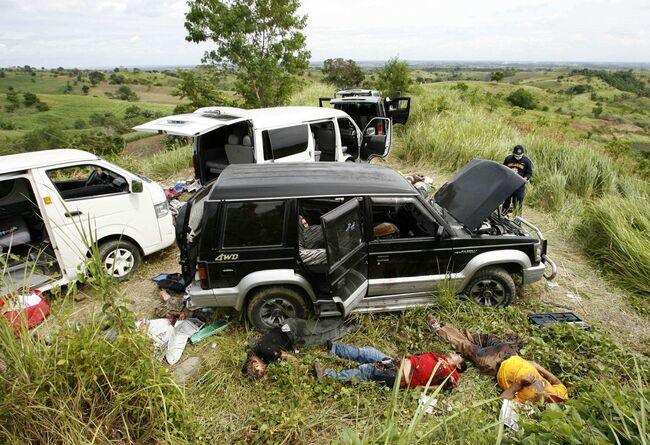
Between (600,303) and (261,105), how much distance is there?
13123mm

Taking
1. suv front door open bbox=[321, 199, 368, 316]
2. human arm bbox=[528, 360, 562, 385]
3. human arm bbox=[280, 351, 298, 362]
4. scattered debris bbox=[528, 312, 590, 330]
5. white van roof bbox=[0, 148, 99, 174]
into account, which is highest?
white van roof bbox=[0, 148, 99, 174]

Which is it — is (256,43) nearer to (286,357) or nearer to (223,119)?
(223,119)

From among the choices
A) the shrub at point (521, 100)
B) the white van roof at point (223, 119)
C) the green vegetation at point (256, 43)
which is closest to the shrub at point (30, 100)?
the green vegetation at point (256, 43)

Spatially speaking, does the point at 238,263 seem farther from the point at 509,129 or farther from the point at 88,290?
the point at 509,129

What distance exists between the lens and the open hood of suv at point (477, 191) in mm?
4637

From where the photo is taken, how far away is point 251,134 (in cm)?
656

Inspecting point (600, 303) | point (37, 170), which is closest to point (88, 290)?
point (37, 170)

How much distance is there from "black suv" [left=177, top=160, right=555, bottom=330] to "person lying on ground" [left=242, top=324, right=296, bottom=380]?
0.38m

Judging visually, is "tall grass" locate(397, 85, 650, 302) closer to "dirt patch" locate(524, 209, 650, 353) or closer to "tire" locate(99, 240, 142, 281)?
"dirt patch" locate(524, 209, 650, 353)

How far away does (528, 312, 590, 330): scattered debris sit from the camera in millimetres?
4414

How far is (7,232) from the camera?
5.20 m

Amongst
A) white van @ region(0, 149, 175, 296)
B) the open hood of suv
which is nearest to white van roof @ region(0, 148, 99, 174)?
white van @ region(0, 149, 175, 296)

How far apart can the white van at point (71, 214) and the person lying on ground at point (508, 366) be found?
4166mm

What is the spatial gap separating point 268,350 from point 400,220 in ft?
7.09
